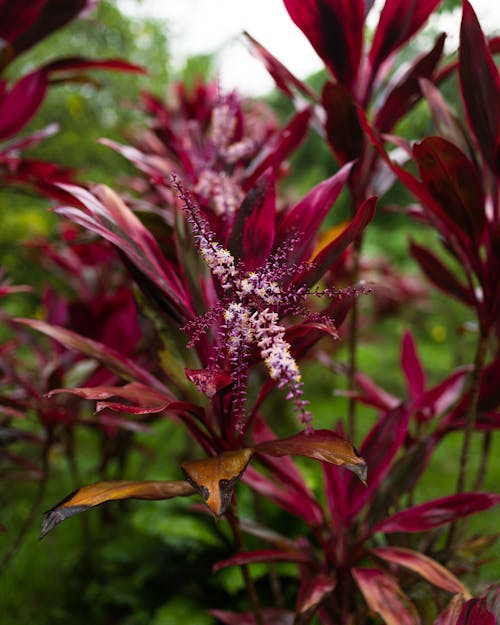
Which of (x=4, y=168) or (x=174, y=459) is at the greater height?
(x=4, y=168)

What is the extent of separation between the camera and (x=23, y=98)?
1349 millimetres

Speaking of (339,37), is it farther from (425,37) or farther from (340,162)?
(425,37)

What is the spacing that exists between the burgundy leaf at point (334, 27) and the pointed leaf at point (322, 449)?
2.29ft

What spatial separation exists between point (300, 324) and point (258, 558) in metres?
0.43

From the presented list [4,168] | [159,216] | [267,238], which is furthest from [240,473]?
[4,168]

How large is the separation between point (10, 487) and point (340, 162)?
2.14m

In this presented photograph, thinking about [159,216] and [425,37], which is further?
[425,37]

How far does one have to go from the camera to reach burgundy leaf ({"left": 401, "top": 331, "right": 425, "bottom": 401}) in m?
1.41

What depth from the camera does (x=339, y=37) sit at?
3.47 feet

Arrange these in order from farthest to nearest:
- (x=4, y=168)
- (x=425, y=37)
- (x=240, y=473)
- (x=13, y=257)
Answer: (x=425, y=37), (x=13, y=257), (x=4, y=168), (x=240, y=473)

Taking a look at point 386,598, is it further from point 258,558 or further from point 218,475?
point 218,475

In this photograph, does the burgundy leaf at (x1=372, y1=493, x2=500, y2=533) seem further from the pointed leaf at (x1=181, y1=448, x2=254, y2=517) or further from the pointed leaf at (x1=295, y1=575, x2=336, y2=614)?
the pointed leaf at (x1=181, y1=448, x2=254, y2=517)

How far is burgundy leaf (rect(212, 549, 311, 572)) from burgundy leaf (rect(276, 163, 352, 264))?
18.9 inches

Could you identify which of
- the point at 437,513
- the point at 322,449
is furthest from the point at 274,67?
the point at 437,513
